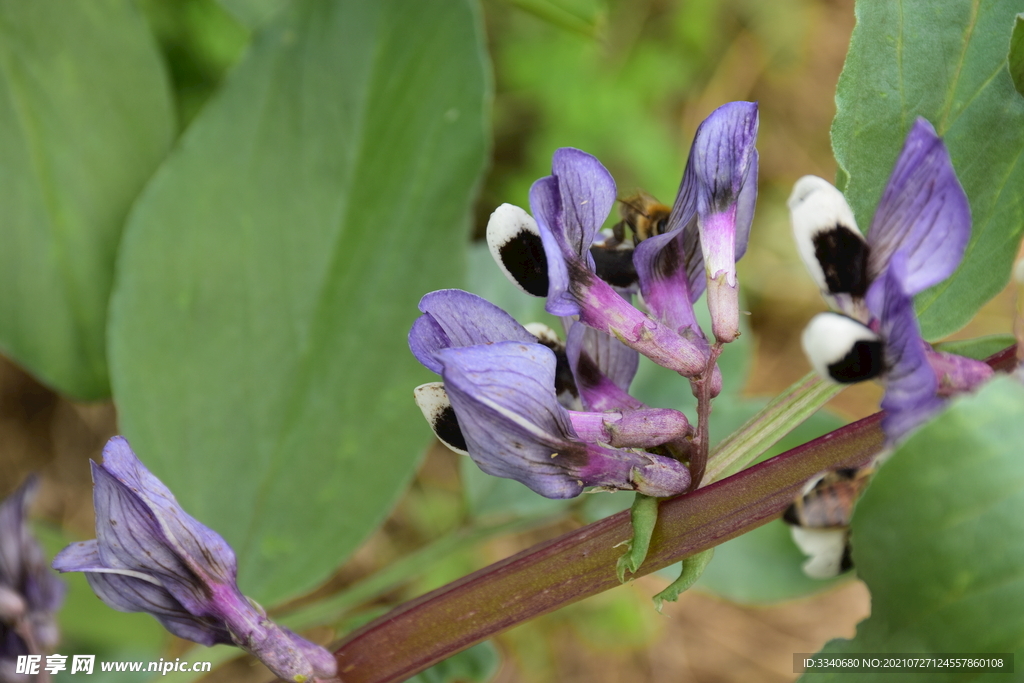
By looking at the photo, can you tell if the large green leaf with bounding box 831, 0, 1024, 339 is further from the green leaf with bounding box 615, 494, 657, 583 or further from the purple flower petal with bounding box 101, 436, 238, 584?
the purple flower petal with bounding box 101, 436, 238, 584

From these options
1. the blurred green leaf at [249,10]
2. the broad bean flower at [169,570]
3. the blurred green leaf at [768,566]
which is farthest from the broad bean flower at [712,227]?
the blurred green leaf at [249,10]

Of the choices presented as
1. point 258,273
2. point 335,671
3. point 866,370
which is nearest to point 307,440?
point 258,273

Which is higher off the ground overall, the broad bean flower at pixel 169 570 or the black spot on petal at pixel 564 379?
the black spot on petal at pixel 564 379

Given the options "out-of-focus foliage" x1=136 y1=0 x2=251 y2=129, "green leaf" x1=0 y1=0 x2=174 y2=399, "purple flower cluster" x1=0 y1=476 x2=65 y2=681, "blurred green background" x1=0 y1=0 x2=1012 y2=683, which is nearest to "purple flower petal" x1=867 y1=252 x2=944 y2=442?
"blurred green background" x1=0 y1=0 x2=1012 y2=683

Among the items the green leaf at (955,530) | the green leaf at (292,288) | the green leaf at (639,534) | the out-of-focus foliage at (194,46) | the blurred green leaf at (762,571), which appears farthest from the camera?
the out-of-focus foliage at (194,46)

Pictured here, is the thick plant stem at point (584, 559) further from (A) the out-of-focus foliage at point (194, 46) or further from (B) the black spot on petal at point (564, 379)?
(A) the out-of-focus foliage at point (194, 46)

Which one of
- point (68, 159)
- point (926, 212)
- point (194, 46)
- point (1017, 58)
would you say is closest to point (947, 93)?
point (1017, 58)

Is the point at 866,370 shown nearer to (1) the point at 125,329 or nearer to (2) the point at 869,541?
(2) the point at 869,541

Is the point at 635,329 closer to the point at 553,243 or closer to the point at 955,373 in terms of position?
the point at 553,243
